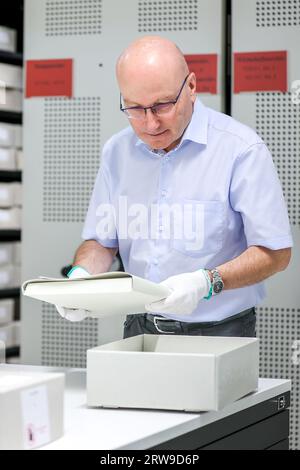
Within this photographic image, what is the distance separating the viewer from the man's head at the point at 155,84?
251 centimetres

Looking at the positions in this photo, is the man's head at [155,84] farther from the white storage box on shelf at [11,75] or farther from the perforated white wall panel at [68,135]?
the white storage box on shelf at [11,75]

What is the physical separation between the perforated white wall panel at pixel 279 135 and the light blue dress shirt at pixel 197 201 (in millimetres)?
802

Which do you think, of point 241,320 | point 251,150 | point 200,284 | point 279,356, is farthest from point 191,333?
point 279,356

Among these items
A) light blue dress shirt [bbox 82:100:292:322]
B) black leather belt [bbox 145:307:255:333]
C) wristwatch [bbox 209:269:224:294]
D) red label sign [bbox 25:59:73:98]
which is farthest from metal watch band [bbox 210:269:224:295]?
red label sign [bbox 25:59:73:98]

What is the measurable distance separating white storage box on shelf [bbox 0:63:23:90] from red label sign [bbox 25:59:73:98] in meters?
0.28

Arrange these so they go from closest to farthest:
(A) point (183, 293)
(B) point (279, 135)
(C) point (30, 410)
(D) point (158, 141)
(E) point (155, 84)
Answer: (C) point (30, 410), (A) point (183, 293), (E) point (155, 84), (D) point (158, 141), (B) point (279, 135)

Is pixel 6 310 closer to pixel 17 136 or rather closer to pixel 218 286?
pixel 17 136

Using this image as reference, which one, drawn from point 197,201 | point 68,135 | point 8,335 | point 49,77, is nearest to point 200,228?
point 197,201

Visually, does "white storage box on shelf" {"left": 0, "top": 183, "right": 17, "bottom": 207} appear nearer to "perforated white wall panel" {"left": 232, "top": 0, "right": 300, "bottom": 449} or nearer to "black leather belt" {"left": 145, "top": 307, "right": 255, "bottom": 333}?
"perforated white wall panel" {"left": 232, "top": 0, "right": 300, "bottom": 449}

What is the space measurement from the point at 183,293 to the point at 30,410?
2.51 ft

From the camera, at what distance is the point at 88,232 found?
2.84 metres

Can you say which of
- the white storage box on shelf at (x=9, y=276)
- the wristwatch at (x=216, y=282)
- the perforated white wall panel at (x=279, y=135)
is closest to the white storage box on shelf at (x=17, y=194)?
the white storage box on shelf at (x=9, y=276)

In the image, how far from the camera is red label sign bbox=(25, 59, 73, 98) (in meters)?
3.87

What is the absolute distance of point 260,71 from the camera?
3.58 m
